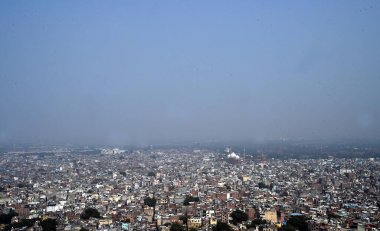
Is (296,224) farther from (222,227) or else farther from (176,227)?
(176,227)

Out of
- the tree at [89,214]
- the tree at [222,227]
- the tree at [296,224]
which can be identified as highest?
the tree at [296,224]

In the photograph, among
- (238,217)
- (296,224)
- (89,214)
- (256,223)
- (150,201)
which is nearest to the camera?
(296,224)

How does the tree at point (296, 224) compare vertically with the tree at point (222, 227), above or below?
above

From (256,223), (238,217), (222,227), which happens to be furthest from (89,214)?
(256,223)

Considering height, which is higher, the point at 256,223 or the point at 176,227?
the point at 256,223

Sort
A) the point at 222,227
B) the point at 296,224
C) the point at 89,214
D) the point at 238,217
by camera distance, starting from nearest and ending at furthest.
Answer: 1. the point at 222,227
2. the point at 296,224
3. the point at 238,217
4. the point at 89,214

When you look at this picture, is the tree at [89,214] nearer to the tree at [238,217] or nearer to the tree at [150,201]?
the tree at [150,201]

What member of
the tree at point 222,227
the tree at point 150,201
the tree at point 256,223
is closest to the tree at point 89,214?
the tree at point 150,201

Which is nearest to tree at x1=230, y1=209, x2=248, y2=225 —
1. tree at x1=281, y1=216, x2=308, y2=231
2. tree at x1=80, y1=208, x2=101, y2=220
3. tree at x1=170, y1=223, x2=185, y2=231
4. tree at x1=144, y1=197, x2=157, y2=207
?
tree at x1=281, y1=216, x2=308, y2=231

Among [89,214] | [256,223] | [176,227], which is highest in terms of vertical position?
[256,223]

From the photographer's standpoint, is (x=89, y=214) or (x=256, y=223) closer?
(x=256, y=223)
